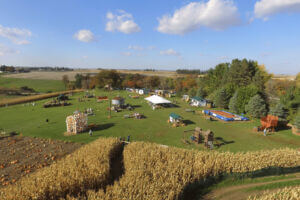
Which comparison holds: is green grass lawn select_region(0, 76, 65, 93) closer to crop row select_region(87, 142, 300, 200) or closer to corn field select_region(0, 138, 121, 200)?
corn field select_region(0, 138, 121, 200)

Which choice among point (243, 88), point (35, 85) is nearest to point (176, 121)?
point (243, 88)

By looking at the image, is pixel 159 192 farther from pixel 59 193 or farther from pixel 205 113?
pixel 205 113

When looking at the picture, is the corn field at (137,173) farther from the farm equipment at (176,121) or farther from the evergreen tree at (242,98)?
the evergreen tree at (242,98)

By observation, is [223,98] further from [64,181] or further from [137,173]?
[64,181]

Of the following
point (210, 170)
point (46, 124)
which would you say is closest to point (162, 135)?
point (210, 170)

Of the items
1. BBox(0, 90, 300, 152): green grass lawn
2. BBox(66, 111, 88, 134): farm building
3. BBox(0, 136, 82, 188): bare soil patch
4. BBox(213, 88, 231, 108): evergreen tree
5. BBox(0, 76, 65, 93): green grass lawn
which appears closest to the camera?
BBox(0, 136, 82, 188): bare soil patch

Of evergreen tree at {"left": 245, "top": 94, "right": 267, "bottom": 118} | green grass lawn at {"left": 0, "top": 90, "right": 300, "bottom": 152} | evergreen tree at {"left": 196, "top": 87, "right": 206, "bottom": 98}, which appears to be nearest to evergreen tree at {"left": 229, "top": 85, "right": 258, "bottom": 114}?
evergreen tree at {"left": 245, "top": 94, "right": 267, "bottom": 118}

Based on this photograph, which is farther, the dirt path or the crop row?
the dirt path
